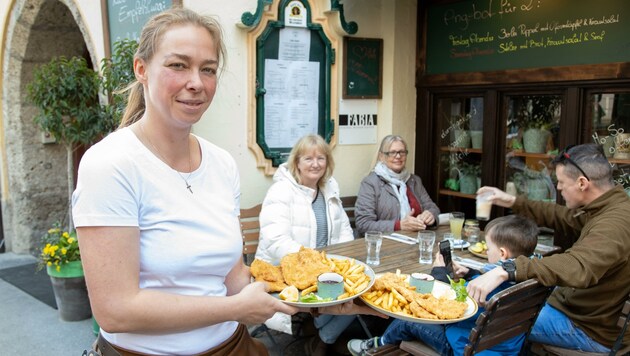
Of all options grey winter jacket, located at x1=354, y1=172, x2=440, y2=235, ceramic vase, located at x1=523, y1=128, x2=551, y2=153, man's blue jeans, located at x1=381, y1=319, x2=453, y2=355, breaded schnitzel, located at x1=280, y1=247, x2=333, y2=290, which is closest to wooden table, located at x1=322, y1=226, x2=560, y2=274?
man's blue jeans, located at x1=381, y1=319, x2=453, y2=355

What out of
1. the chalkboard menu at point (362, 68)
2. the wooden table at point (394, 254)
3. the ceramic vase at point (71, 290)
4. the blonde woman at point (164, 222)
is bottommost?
the ceramic vase at point (71, 290)

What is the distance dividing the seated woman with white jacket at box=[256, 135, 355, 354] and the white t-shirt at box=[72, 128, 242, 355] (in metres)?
2.26

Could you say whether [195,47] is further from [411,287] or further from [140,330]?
[411,287]

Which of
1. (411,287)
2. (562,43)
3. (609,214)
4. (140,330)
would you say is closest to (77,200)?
(140,330)

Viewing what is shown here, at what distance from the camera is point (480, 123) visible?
4.70 meters

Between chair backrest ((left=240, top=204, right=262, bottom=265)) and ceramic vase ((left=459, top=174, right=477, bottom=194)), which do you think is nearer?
chair backrest ((left=240, top=204, right=262, bottom=265))

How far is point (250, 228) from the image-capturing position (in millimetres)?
4234

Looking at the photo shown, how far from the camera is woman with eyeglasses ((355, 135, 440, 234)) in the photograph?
4.44m

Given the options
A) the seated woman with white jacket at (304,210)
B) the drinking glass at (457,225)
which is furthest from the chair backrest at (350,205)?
the drinking glass at (457,225)

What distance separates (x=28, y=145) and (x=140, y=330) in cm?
636

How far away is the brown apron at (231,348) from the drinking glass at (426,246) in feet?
5.73

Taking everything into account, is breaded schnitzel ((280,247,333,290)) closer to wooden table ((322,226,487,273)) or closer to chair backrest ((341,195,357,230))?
wooden table ((322,226,487,273))

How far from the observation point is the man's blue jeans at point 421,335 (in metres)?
2.65

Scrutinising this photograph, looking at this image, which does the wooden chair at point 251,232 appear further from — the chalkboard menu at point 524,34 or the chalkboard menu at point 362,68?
the chalkboard menu at point 524,34
